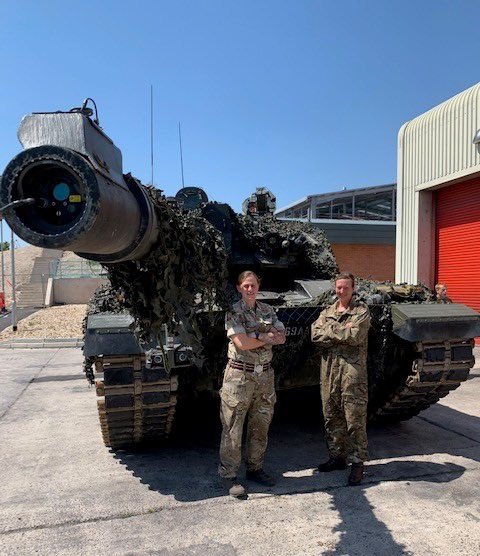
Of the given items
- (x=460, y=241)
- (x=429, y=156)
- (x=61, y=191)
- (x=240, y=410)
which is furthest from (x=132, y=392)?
(x=429, y=156)

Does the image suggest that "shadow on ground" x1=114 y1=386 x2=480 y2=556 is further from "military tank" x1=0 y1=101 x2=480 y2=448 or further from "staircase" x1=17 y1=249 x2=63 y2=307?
"staircase" x1=17 y1=249 x2=63 y2=307

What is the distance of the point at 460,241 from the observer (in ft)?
39.0

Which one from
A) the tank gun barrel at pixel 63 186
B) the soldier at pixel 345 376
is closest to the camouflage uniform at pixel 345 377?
the soldier at pixel 345 376

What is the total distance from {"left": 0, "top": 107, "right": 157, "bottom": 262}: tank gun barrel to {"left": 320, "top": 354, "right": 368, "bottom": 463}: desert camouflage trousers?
7.98 feet

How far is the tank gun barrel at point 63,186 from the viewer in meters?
2.31

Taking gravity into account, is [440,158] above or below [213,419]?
above

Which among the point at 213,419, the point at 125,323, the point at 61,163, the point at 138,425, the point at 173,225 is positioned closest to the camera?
the point at 61,163

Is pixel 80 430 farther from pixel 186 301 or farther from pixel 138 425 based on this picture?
pixel 186 301

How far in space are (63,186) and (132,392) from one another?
2.32 metres

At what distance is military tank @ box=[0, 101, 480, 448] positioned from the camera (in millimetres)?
2385

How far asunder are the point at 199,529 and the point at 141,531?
376 millimetres

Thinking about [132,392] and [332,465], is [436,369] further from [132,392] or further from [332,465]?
[132,392]

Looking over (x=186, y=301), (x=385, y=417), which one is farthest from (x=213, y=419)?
(x=186, y=301)

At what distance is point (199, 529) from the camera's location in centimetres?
354
